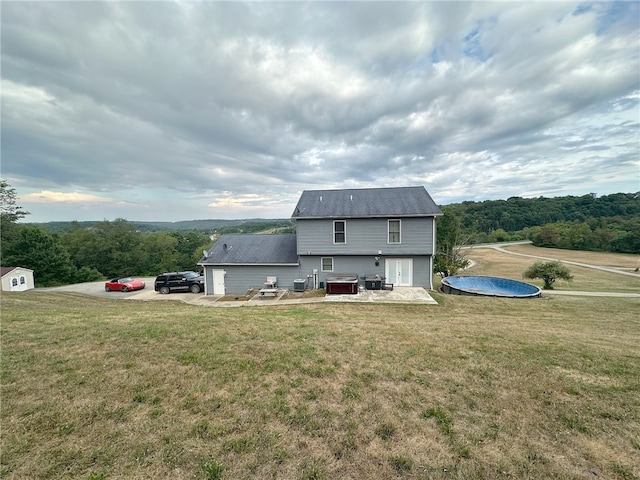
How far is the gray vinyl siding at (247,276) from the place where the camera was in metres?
15.4

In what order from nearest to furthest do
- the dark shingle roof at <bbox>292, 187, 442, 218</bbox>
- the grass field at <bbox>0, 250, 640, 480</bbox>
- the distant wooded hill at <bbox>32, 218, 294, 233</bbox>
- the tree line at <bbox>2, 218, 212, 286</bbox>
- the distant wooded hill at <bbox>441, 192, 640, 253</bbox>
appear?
the grass field at <bbox>0, 250, 640, 480</bbox>, the dark shingle roof at <bbox>292, 187, 442, 218</bbox>, the tree line at <bbox>2, 218, 212, 286</bbox>, the distant wooded hill at <bbox>441, 192, 640, 253</bbox>, the distant wooded hill at <bbox>32, 218, 294, 233</bbox>

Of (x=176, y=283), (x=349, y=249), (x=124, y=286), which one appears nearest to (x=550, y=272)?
(x=349, y=249)

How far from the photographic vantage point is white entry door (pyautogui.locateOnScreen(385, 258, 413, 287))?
583 inches

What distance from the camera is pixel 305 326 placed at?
7.12m

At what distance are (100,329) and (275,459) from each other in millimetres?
5697

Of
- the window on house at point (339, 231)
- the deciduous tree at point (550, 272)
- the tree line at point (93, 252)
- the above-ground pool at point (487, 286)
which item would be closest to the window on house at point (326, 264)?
the window on house at point (339, 231)

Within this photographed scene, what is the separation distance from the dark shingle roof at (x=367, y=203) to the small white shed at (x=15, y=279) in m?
27.2

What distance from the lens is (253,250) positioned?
1633 centimetres

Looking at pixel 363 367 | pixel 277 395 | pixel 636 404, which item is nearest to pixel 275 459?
pixel 277 395

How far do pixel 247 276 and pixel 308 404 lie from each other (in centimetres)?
1273

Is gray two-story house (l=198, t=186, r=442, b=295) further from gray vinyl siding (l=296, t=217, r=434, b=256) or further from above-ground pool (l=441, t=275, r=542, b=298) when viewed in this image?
above-ground pool (l=441, t=275, r=542, b=298)

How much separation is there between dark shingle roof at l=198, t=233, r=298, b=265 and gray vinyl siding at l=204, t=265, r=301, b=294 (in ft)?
1.20

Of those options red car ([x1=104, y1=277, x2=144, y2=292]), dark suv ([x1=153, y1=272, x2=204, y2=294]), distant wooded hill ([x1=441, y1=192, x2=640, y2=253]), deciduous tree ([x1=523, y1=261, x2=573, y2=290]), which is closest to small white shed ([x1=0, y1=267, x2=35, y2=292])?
red car ([x1=104, y1=277, x2=144, y2=292])

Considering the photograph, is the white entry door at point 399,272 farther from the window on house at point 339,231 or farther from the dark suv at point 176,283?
→ the dark suv at point 176,283
